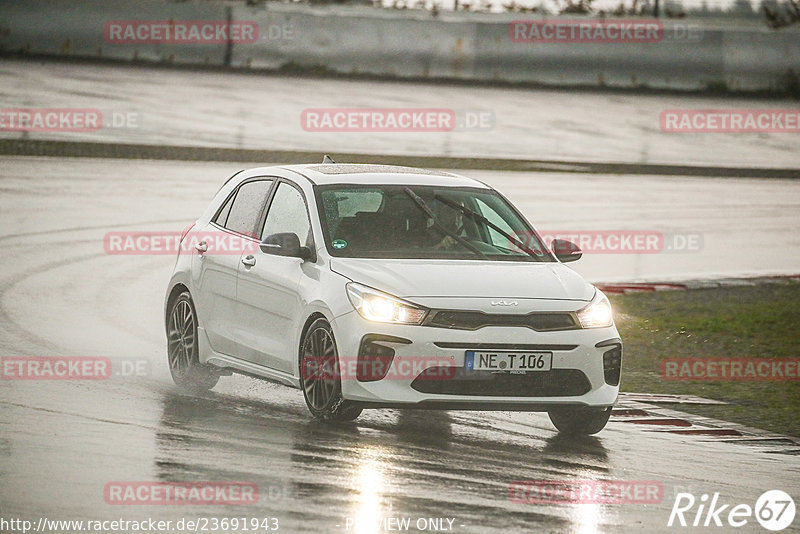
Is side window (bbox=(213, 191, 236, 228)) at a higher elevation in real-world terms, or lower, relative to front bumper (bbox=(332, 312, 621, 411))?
higher

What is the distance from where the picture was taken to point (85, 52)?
3919cm

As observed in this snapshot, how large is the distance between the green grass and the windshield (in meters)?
1.92

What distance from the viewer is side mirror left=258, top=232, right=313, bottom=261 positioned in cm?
995

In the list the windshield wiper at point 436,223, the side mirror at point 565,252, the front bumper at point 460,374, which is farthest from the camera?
the side mirror at point 565,252

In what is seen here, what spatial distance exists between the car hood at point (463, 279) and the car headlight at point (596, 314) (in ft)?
0.19

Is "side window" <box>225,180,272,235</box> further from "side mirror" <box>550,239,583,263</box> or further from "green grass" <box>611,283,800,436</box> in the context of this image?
"green grass" <box>611,283,800,436</box>

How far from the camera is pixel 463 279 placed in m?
9.58

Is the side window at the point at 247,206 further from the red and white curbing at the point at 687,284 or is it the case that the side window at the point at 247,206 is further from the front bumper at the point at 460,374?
the red and white curbing at the point at 687,284

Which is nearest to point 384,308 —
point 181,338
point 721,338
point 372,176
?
point 372,176

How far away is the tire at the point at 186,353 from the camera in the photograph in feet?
36.7

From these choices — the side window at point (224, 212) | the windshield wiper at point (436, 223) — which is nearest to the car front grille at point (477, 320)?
the windshield wiper at point (436, 223)

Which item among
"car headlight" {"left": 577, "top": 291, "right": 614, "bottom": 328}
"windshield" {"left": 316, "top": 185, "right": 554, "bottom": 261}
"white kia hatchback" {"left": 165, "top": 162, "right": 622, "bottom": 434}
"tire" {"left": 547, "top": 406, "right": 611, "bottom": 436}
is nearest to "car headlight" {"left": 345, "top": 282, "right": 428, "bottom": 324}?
"white kia hatchback" {"left": 165, "top": 162, "right": 622, "bottom": 434}

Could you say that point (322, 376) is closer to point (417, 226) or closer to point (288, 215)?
point (417, 226)

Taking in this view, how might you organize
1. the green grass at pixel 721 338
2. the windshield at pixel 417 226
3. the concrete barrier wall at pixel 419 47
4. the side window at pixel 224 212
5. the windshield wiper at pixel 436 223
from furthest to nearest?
the concrete barrier wall at pixel 419 47
the green grass at pixel 721 338
the side window at pixel 224 212
the windshield wiper at pixel 436 223
the windshield at pixel 417 226
